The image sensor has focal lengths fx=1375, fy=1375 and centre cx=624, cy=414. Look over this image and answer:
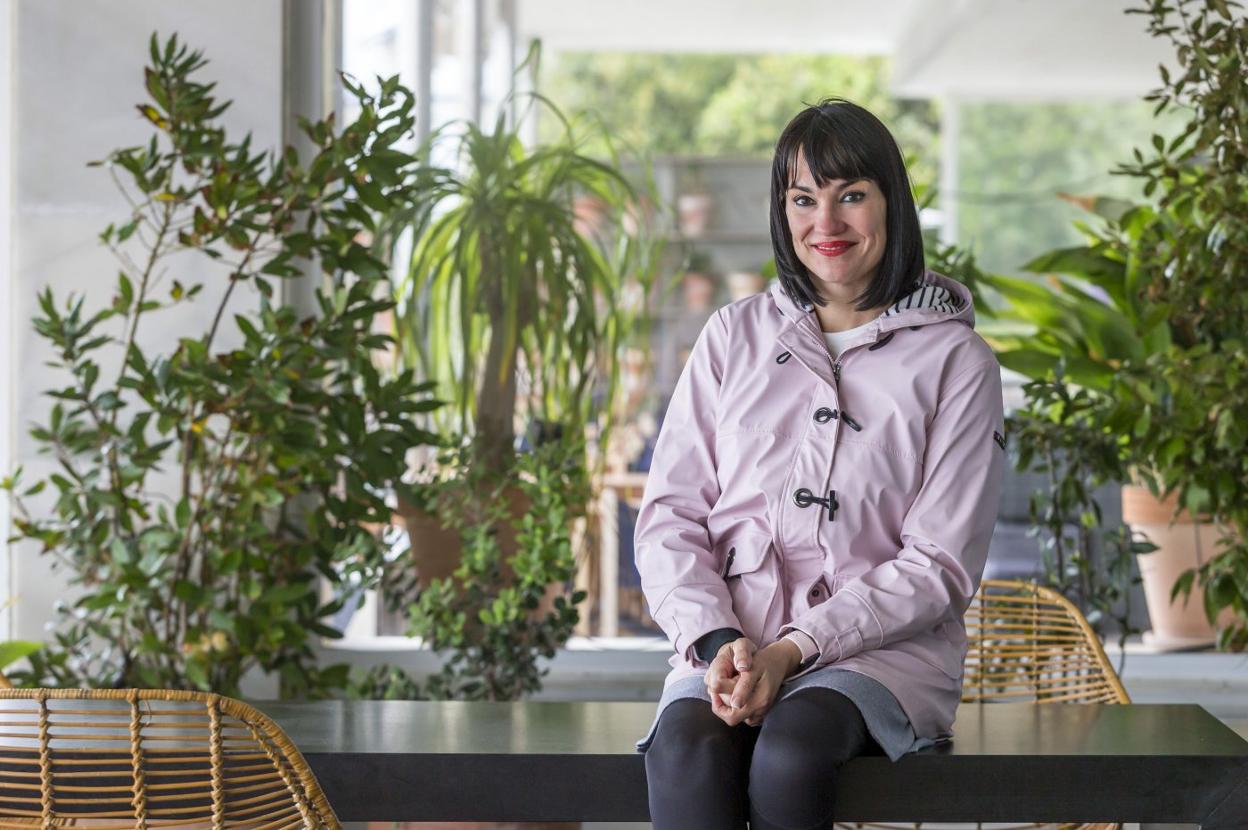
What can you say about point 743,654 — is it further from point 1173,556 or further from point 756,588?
point 1173,556

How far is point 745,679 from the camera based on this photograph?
57.1 inches

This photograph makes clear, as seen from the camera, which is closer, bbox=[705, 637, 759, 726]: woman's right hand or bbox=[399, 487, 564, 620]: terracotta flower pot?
bbox=[705, 637, 759, 726]: woman's right hand

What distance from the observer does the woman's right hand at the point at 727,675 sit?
1.45 meters

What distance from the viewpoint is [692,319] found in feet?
22.7

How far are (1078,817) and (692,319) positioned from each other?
5439mm

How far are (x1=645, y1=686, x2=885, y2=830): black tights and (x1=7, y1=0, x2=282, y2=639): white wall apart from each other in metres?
1.46

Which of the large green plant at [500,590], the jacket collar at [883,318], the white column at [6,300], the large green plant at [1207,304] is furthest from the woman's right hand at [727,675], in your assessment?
the white column at [6,300]

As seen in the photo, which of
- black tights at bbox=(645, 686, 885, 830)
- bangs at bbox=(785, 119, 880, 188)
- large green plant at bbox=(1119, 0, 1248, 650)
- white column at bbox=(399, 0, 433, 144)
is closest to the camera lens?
black tights at bbox=(645, 686, 885, 830)

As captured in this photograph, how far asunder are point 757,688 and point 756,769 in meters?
0.09

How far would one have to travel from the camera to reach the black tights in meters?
1.40

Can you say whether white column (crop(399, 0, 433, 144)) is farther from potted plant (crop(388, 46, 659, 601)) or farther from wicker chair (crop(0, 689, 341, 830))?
wicker chair (crop(0, 689, 341, 830))

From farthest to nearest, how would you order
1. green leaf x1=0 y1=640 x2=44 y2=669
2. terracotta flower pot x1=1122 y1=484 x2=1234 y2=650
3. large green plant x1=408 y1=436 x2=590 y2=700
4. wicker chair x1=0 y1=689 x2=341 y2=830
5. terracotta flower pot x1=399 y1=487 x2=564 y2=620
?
terracotta flower pot x1=1122 y1=484 x2=1234 y2=650, terracotta flower pot x1=399 y1=487 x2=564 y2=620, large green plant x1=408 y1=436 x2=590 y2=700, green leaf x1=0 y1=640 x2=44 y2=669, wicker chair x1=0 y1=689 x2=341 y2=830

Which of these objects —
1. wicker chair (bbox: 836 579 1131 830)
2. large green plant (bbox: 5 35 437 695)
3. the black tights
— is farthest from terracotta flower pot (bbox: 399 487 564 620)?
the black tights

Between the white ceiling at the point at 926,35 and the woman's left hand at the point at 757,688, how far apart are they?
4308 millimetres
